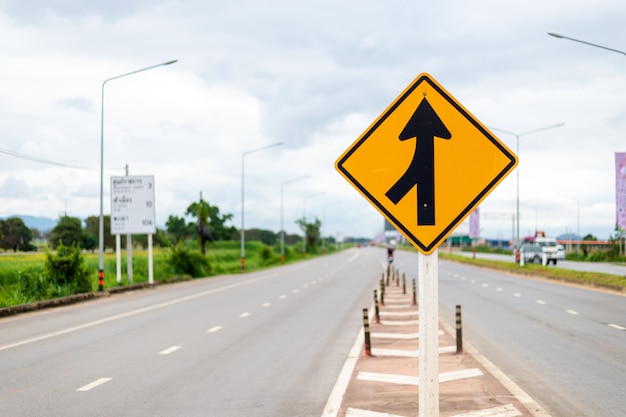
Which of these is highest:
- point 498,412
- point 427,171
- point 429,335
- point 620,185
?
point 620,185

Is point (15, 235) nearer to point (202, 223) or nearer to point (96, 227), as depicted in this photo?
point (202, 223)

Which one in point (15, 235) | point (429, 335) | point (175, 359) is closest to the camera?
point (429, 335)

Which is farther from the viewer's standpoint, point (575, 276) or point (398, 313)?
point (575, 276)

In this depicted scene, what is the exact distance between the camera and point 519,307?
70.5 ft

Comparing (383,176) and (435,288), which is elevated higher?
(383,176)

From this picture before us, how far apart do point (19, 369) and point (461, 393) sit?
21.4ft

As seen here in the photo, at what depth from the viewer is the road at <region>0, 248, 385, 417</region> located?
27.9 ft

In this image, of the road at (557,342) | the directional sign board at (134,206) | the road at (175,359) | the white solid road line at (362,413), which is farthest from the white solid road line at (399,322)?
the directional sign board at (134,206)

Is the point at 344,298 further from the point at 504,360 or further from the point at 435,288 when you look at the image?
the point at 435,288

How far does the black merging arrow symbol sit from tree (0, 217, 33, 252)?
96.5ft

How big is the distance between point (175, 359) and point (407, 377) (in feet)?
13.1

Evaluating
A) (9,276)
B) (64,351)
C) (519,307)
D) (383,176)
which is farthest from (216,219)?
(383,176)

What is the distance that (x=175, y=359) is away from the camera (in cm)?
1186

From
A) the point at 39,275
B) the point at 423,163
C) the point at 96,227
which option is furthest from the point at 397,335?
the point at 96,227
